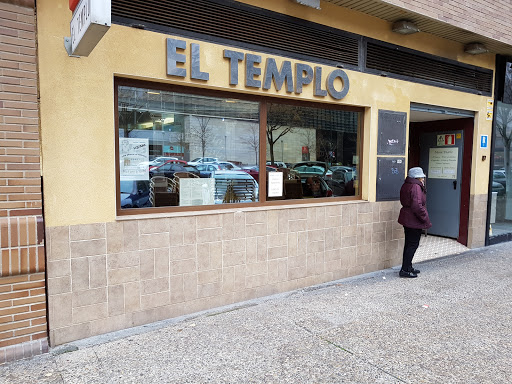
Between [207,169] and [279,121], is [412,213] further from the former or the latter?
[207,169]

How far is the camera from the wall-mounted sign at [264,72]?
13.3ft

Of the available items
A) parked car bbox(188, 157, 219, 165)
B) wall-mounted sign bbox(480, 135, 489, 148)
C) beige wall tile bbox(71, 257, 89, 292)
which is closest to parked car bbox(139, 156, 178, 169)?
parked car bbox(188, 157, 219, 165)

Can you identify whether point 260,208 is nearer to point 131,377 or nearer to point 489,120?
point 131,377

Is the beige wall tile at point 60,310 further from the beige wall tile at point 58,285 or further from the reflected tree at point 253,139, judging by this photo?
the reflected tree at point 253,139

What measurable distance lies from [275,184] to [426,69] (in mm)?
3578

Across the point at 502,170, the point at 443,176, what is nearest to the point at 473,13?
the point at 443,176

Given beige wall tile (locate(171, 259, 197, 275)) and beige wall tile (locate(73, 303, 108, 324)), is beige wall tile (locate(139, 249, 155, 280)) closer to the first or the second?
beige wall tile (locate(171, 259, 197, 275))

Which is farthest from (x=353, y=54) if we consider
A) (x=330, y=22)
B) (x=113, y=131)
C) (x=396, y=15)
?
(x=113, y=131)

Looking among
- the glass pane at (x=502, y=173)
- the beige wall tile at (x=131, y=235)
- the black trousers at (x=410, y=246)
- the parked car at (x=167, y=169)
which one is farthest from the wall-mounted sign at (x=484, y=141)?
the beige wall tile at (x=131, y=235)

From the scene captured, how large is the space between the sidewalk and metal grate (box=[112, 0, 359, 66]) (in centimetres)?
315

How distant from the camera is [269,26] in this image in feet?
15.6

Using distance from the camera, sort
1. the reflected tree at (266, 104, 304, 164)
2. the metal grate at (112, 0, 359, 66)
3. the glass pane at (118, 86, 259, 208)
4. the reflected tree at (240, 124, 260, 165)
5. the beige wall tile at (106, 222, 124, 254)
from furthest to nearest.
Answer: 1. the reflected tree at (266, 104, 304, 164)
2. the reflected tree at (240, 124, 260, 165)
3. the glass pane at (118, 86, 259, 208)
4. the metal grate at (112, 0, 359, 66)
5. the beige wall tile at (106, 222, 124, 254)

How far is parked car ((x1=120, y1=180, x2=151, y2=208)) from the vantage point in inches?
160

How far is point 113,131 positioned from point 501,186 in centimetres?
798
